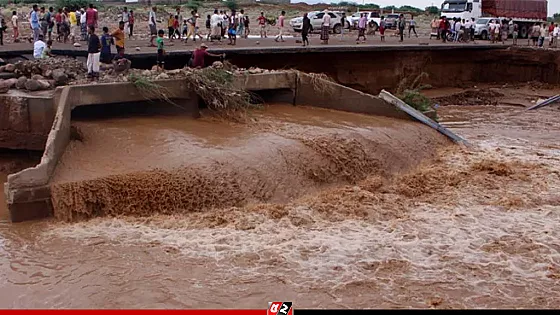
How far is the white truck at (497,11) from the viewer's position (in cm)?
3866

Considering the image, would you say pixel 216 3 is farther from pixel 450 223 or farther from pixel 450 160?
pixel 450 223

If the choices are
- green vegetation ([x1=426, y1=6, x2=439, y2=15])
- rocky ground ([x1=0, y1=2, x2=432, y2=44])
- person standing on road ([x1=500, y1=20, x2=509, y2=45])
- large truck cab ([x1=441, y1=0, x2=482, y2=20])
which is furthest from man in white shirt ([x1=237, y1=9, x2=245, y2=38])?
green vegetation ([x1=426, y1=6, x2=439, y2=15])

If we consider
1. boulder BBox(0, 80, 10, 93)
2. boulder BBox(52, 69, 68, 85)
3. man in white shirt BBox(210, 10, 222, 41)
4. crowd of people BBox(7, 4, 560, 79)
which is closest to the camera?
boulder BBox(0, 80, 10, 93)

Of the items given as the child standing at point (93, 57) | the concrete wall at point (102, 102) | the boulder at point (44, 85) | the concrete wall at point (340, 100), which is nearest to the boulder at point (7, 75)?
the boulder at point (44, 85)

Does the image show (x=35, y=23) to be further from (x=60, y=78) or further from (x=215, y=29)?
(x=60, y=78)

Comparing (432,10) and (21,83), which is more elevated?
(432,10)

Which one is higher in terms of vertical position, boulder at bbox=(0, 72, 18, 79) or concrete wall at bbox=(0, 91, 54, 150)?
boulder at bbox=(0, 72, 18, 79)

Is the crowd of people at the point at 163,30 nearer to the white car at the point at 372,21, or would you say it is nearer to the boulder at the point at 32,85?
the boulder at the point at 32,85

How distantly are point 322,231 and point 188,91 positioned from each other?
517 centimetres

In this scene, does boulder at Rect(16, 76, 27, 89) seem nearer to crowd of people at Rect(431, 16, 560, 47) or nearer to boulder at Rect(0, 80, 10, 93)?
boulder at Rect(0, 80, 10, 93)

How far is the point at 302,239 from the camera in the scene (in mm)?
9000

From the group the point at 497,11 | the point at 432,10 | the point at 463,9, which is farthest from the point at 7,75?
the point at 432,10

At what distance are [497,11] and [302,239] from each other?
34.9 metres

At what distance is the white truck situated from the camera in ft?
127
